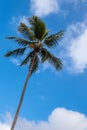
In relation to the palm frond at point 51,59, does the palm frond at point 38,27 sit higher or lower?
higher

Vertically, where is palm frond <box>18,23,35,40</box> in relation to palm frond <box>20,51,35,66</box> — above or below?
above

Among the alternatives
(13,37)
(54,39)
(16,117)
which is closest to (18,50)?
(13,37)

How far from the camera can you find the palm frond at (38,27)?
3469 centimetres

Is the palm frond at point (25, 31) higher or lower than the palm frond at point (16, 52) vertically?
higher

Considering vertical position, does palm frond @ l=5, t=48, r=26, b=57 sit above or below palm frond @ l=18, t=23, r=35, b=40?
below

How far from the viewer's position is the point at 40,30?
3484 centimetres

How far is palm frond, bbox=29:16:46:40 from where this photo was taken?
34.7 meters

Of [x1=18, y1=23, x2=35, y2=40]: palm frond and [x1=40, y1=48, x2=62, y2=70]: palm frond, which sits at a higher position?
[x1=18, y1=23, x2=35, y2=40]: palm frond

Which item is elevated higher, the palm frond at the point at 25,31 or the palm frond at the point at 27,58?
the palm frond at the point at 25,31

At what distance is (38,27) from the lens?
35.1 metres

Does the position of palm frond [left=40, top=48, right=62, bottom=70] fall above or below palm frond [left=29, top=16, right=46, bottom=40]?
below

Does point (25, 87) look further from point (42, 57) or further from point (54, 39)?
point (54, 39)

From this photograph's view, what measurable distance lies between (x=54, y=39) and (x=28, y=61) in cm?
340

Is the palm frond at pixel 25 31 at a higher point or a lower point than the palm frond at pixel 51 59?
higher
